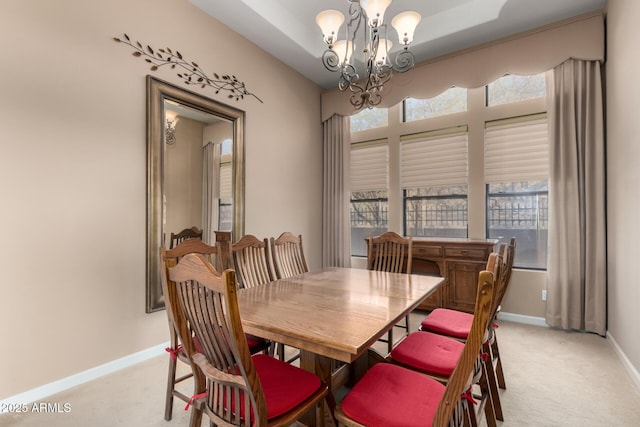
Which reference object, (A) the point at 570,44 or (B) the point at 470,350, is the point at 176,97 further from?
(A) the point at 570,44

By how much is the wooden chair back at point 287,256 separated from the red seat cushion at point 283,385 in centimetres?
114

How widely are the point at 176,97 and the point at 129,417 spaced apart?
2530 millimetres

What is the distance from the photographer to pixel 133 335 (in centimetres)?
251

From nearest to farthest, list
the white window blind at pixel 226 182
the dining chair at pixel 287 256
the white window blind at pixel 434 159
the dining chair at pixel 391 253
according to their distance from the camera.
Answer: the dining chair at pixel 287 256 → the dining chair at pixel 391 253 → the white window blind at pixel 226 182 → the white window blind at pixel 434 159

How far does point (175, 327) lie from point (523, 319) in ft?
12.2

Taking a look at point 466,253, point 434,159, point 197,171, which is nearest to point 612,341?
point 466,253

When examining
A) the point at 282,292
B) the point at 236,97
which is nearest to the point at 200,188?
the point at 236,97

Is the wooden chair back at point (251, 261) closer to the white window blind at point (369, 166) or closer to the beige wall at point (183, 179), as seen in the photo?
the beige wall at point (183, 179)

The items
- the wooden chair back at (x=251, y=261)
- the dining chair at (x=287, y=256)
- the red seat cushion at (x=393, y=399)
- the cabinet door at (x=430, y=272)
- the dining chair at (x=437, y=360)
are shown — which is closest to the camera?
the red seat cushion at (x=393, y=399)

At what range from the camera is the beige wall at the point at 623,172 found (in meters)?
2.22

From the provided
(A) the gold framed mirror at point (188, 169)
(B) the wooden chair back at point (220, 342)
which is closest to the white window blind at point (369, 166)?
(A) the gold framed mirror at point (188, 169)

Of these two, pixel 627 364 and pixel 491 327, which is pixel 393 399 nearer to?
pixel 491 327

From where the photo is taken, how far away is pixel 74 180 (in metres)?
2.20

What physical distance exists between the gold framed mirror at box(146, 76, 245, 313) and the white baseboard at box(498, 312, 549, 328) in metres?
3.23
